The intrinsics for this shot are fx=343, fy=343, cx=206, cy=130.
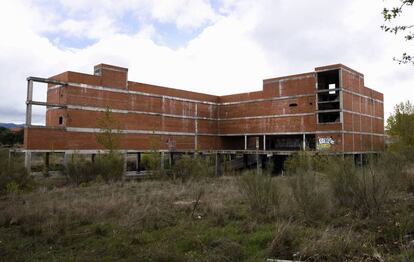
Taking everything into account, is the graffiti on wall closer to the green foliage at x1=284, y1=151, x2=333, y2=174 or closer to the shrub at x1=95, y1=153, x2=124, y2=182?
the green foliage at x1=284, y1=151, x2=333, y2=174

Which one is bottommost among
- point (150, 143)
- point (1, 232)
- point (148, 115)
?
point (1, 232)

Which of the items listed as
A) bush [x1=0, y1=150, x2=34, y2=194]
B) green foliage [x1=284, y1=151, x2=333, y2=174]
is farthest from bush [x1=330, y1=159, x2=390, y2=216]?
bush [x1=0, y1=150, x2=34, y2=194]

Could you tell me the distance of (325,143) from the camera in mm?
37594

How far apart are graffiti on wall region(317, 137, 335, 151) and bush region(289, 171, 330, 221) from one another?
2966 cm

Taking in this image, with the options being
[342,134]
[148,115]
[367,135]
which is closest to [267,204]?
[342,134]

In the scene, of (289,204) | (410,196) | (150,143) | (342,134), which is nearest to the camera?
(289,204)

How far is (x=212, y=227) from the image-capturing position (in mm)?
8305

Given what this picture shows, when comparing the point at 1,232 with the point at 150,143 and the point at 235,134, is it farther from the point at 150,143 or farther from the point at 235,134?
the point at 235,134

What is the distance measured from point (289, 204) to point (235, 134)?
130ft

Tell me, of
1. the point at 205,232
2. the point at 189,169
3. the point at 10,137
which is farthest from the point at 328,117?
the point at 10,137

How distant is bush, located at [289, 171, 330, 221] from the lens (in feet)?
27.7

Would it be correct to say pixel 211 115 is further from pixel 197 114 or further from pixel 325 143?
pixel 325 143

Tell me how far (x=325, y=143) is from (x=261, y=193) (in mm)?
30475

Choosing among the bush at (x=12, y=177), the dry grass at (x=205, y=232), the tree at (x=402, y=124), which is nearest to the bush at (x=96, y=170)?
the bush at (x=12, y=177)
